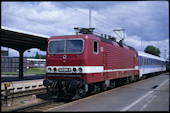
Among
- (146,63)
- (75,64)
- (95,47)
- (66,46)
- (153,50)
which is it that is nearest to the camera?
(75,64)

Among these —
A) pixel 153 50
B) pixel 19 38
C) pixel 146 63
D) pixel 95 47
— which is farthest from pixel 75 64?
pixel 153 50

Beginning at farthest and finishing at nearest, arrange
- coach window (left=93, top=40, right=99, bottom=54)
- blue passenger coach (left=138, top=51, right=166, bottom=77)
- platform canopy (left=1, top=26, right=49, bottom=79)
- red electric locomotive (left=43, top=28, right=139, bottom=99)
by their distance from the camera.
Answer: blue passenger coach (left=138, top=51, right=166, bottom=77), platform canopy (left=1, top=26, right=49, bottom=79), coach window (left=93, top=40, right=99, bottom=54), red electric locomotive (left=43, top=28, right=139, bottom=99)

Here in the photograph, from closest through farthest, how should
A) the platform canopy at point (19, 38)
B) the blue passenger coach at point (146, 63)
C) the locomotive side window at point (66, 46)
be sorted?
the locomotive side window at point (66, 46) < the platform canopy at point (19, 38) < the blue passenger coach at point (146, 63)

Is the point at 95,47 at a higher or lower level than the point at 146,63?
higher

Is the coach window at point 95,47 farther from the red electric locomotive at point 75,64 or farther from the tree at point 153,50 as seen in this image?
the tree at point 153,50

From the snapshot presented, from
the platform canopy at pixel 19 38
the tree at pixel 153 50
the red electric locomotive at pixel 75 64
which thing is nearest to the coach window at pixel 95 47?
the red electric locomotive at pixel 75 64

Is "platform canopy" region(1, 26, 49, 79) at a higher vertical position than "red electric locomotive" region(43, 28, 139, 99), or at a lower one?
higher

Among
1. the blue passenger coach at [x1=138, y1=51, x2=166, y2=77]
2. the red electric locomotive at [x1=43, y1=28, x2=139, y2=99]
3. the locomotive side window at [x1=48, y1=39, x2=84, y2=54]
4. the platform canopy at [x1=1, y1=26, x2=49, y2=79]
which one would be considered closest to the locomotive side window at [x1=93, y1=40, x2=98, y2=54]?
the red electric locomotive at [x1=43, y1=28, x2=139, y2=99]

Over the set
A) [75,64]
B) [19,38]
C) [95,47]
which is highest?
[19,38]

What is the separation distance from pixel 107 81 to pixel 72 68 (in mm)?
3314

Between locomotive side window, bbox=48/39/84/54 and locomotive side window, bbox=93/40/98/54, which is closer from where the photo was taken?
locomotive side window, bbox=48/39/84/54

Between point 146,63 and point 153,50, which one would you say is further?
point 153,50

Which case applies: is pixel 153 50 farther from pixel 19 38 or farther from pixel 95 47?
pixel 95 47

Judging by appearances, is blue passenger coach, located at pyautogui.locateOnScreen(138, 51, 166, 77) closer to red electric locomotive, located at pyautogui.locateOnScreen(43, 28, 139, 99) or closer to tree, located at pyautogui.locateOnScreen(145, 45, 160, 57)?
red electric locomotive, located at pyautogui.locateOnScreen(43, 28, 139, 99)
